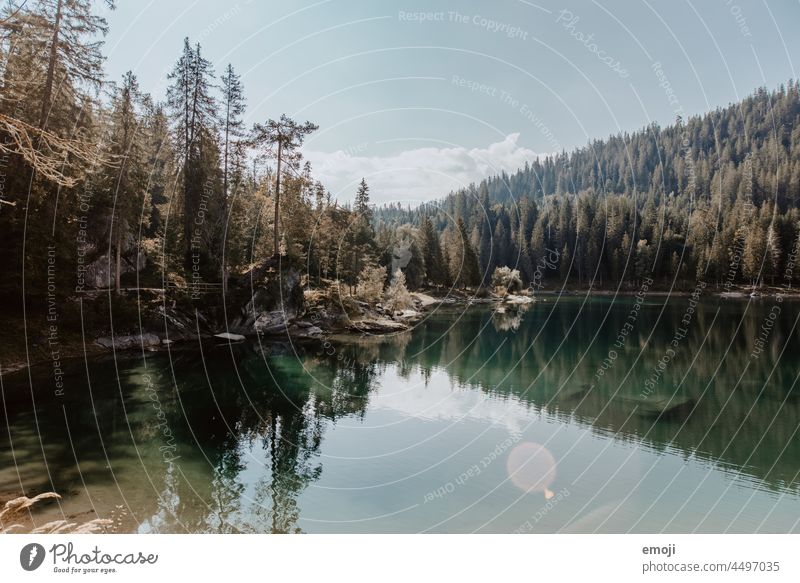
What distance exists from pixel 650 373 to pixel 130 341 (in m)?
35.1

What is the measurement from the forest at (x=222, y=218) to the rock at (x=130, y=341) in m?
3.60

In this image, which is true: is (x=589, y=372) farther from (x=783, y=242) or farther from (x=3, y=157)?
(x=783, y=242)

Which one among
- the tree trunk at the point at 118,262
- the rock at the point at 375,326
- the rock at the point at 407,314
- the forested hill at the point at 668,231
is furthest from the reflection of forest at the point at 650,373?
the forested hill at the point at 668,231

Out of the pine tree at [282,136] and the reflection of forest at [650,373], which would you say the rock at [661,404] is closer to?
the reflection of forest at [650,373]

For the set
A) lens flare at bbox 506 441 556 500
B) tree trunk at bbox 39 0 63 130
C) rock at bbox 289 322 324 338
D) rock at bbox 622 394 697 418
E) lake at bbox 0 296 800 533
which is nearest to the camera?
lake at bbox 0 296 800 533

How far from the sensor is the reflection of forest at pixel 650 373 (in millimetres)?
19047
